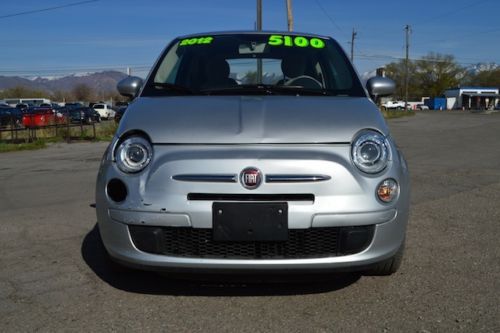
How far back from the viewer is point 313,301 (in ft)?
10.3

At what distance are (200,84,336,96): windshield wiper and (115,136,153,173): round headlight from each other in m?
0.87

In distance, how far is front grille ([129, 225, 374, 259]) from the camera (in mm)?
2861

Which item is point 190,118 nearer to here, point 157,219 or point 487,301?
point 157,219

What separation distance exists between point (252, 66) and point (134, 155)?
1679 mm

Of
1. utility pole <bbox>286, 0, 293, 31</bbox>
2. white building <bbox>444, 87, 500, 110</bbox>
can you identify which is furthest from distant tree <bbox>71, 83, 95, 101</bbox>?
utility pole <bbox>286, 0, 293, 31</bbox>

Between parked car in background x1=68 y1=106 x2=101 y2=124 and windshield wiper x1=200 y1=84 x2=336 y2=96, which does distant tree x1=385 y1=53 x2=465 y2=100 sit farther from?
windshield wiper x1=200 y1=84 x2=336 y2=96

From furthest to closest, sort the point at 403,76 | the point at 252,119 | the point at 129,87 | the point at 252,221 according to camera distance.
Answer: the point at 403,76 → the point at 129,87 → the point at 252,119 → the point at 252,221

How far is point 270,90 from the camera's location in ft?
12.2

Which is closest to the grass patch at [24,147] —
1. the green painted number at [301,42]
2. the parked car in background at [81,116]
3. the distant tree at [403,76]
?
the parked car in background at [81,116]

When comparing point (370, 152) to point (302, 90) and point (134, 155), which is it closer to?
point (302, 90)

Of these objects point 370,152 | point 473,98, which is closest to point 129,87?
point 370,152

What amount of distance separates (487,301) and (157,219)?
1982 millimetres

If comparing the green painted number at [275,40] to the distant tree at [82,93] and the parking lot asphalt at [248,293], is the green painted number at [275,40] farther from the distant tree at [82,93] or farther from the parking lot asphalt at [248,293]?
the distant tree at [82,93]

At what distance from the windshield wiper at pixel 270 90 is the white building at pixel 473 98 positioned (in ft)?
332
